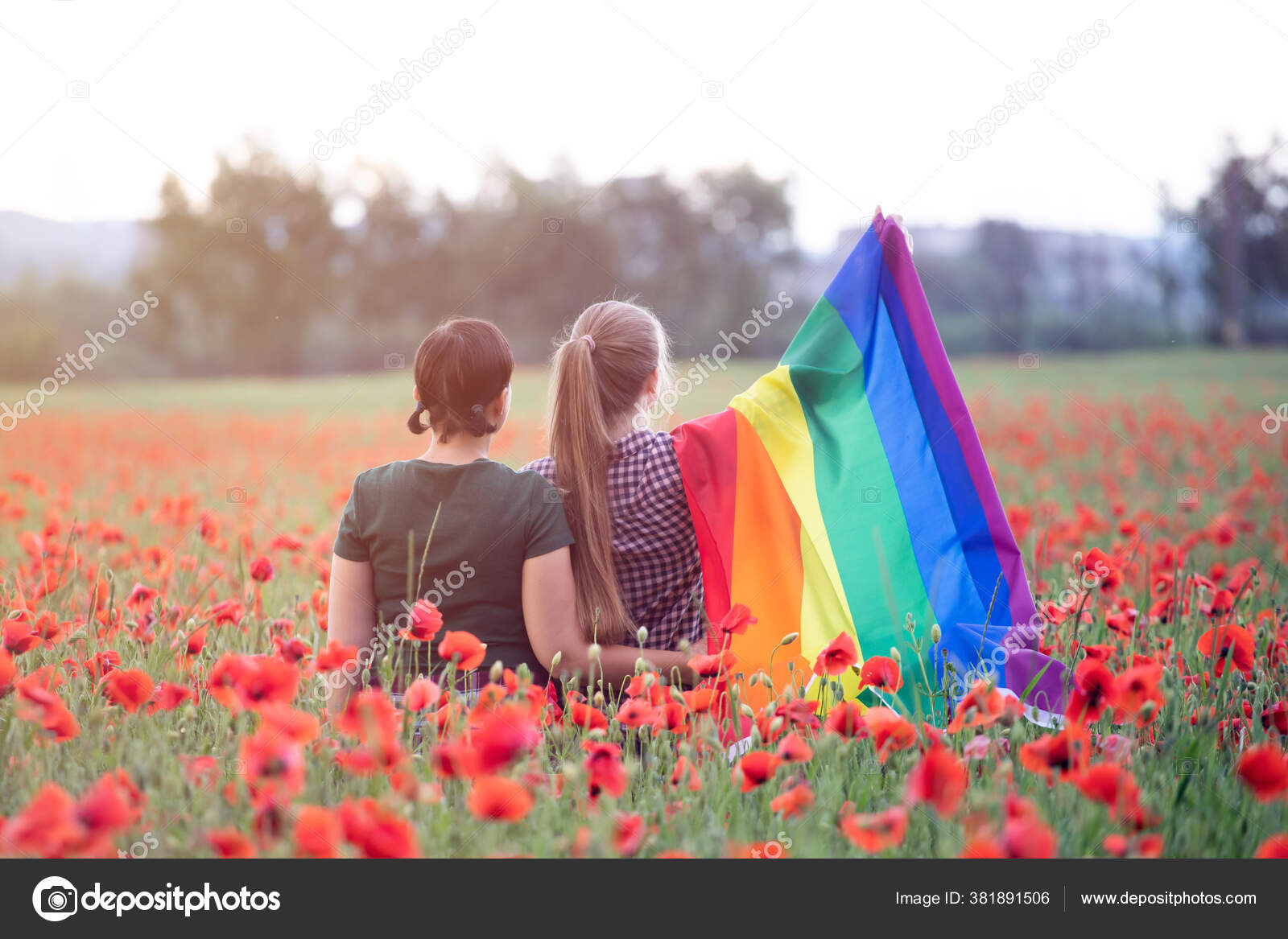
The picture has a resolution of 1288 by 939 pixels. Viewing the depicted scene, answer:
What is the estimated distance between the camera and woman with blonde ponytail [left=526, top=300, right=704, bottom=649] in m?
2.66

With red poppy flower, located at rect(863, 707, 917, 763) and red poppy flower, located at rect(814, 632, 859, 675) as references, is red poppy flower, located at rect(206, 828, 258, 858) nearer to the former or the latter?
red poppy flower, located at rect(863, 707, 917, 763)

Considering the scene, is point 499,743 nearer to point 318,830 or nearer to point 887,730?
point 318,830

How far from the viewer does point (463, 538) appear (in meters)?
2.46

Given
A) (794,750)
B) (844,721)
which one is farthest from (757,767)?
(844,721)

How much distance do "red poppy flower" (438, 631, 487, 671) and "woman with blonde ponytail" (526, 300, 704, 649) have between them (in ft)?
2.47

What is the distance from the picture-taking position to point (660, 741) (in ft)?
6.69

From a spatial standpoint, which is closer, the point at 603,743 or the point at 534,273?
the point at 603,743

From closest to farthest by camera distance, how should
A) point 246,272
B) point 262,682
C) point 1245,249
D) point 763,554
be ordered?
point 262,682 < point 763,554 < point 1245,249 < point 246,272

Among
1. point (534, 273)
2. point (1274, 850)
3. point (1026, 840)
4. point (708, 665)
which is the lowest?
point (1274, 850)

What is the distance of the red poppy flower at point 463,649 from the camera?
181cm

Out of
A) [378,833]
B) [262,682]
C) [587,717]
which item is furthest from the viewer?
[587,717]
